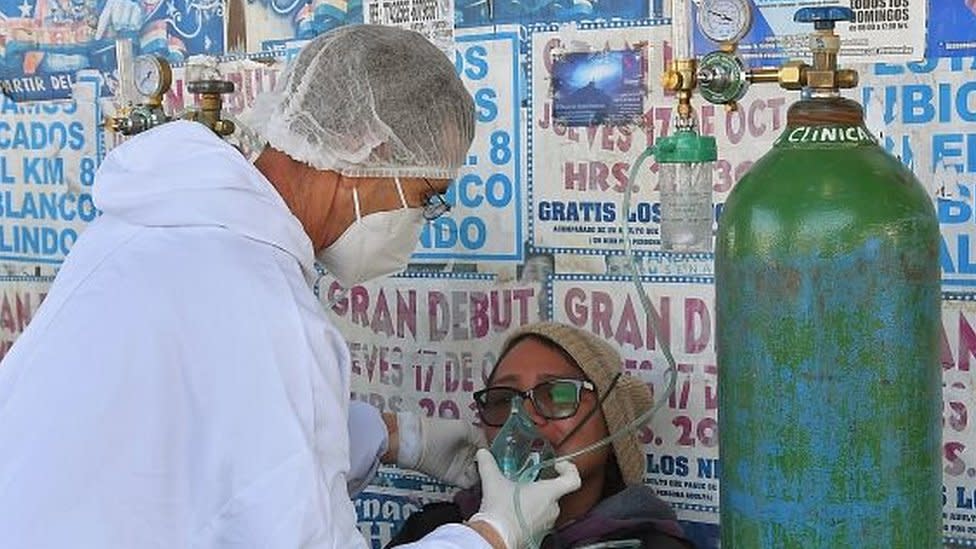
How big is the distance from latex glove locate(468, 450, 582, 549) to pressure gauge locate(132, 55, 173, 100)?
1039 mm

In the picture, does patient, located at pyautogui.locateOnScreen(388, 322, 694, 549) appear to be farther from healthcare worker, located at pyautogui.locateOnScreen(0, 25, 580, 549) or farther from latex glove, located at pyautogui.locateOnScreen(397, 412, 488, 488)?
healthcare worker, located at pyautogui.locateOnScreen(0, 25, 580, 549)

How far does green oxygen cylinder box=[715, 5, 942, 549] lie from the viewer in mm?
1657

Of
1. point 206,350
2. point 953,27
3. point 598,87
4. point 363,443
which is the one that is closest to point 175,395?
point 206,350

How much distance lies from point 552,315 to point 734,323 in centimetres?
83

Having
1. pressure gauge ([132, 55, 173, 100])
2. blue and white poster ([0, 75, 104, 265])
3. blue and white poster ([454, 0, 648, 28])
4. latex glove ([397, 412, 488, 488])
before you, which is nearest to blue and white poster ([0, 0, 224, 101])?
blue and white poster ([0, 75, 104, 265])

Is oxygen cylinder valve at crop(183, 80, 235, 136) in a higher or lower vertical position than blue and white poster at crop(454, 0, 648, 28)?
lower

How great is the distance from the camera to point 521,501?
194 cm

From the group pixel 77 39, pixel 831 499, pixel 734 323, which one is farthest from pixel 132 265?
pixel 77 39

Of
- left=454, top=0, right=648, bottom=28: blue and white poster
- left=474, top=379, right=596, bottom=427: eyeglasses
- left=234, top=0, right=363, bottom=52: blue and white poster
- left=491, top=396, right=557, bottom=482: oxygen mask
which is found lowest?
left=491, top=396, right=557, bottom=482: oxygen mask

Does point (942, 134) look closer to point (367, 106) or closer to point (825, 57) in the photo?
point (825, 57)

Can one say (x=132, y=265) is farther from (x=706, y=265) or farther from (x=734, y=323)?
(x=706, y=265)

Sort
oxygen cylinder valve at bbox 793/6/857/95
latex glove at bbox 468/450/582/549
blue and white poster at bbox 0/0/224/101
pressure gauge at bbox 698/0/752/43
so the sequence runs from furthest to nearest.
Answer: blue and white poster at bbox 0/0/224/101, pressure gauge at bbox 698/0/752/43, latex glove at bbox 468/450/582/549, oxygen cylinder valve at bbox 793/6/857/95

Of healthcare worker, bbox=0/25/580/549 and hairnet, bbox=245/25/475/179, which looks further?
hairnet, bbox=245/25/475/179

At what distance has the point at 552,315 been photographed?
8.39ft
